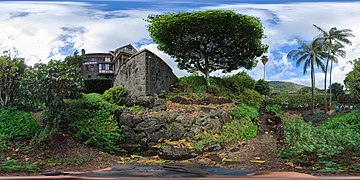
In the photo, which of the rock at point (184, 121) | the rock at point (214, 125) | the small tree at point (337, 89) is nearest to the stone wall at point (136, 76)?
the rock at point (184, 121)

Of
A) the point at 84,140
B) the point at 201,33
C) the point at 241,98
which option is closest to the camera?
the point at 84,140

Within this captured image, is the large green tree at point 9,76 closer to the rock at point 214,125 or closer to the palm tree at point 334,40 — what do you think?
the rock at point 214,125

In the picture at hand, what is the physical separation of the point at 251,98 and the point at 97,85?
247 centimetres

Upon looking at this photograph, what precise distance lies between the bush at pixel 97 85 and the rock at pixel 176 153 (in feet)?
2.73

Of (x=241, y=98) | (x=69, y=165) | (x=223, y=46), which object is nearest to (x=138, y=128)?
(x=69, y=165)

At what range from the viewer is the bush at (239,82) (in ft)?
15.3

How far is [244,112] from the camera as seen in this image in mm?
3740

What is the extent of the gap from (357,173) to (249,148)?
96cm

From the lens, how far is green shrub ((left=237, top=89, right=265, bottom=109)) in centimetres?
409

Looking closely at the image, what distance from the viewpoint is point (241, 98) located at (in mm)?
4383

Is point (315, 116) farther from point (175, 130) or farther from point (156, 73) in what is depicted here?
point (156, 73)

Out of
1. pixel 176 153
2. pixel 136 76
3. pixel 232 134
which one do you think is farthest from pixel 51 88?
pixel 232 134

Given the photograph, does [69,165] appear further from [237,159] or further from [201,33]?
[201,33]

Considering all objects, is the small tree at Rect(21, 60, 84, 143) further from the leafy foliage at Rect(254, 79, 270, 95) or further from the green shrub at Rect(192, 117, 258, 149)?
the leafy foliage at Rect(254, 79, 270, 95)
